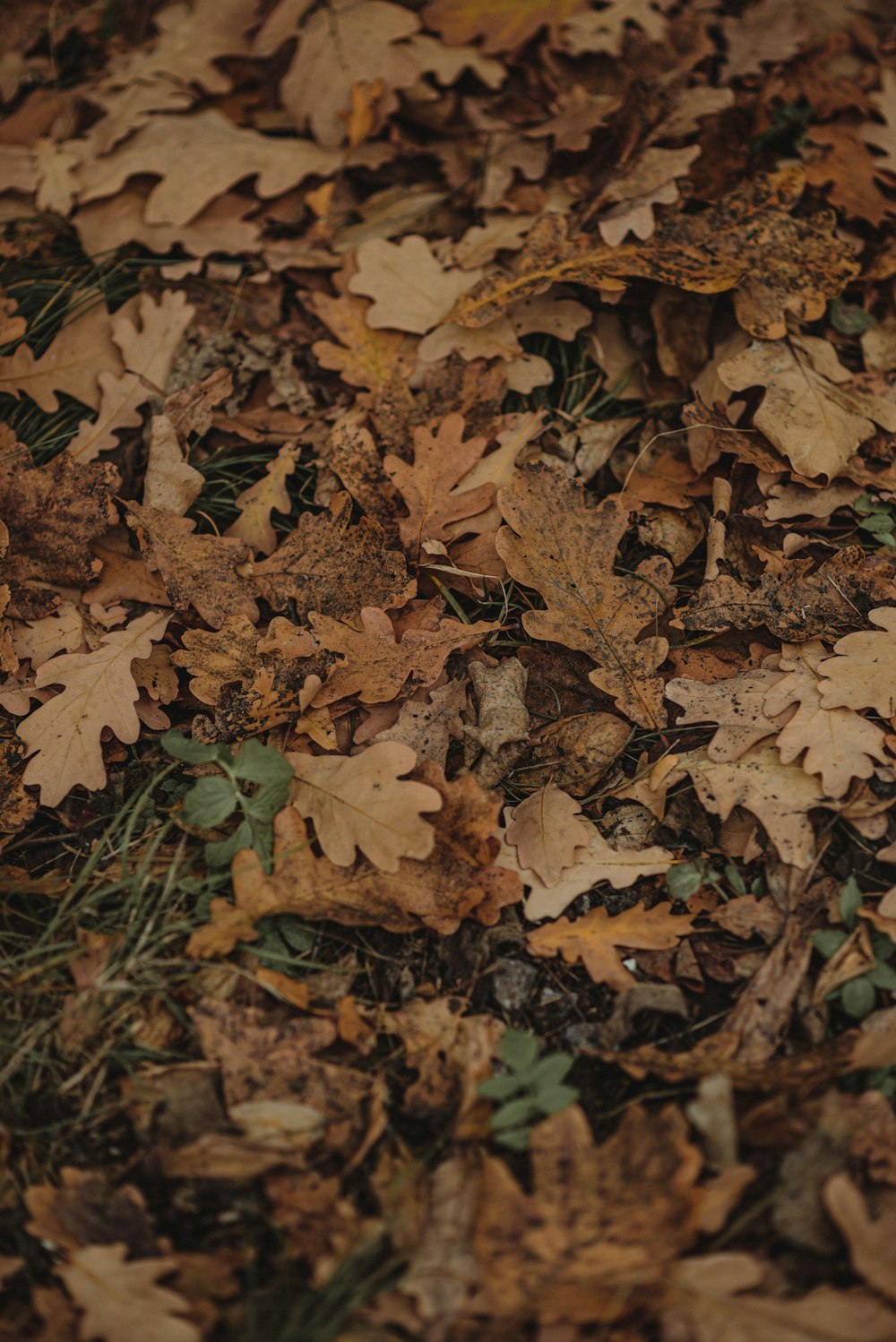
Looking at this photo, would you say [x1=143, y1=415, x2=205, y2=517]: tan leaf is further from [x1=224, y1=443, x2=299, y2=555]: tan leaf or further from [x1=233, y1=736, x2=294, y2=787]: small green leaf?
[x1=233, y1=736, x2=294, y2=787]: small green leaf

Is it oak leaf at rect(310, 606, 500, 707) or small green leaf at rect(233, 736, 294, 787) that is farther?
oak leaf at rect(310, 606, 500, 707)

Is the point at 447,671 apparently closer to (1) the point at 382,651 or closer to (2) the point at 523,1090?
(1) the point at 382,651

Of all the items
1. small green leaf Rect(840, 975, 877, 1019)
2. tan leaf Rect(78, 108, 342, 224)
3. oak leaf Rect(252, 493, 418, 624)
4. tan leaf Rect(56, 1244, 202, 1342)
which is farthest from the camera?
tan leaf Rect(78, 108, 342, 224)

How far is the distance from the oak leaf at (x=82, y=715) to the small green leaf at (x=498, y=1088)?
3.20 feet

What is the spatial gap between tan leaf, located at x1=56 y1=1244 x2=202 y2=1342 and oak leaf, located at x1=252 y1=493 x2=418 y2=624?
4.04 feet

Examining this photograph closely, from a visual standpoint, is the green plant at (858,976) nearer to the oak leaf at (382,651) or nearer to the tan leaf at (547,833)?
the tan leaf at (547,833)

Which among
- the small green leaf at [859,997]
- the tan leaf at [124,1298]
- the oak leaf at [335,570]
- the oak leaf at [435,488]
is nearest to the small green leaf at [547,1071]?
the small green leaf at [859,997]

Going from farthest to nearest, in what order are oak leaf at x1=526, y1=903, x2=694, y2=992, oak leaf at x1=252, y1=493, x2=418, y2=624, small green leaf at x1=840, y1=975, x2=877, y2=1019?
oak leaf at x1=252, y1=493, x2=418, y2=624 → oak leaf at x1=526, y1=903, x2=694, y2=992 → small green leaf at x1=840, y1=975, x2=877, y2=1019

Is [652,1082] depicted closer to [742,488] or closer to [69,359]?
[742,488]

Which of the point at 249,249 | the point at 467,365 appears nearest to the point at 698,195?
the point at 467,365

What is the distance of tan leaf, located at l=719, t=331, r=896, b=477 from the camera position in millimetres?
2205

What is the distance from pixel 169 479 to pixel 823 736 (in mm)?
Result: 1575

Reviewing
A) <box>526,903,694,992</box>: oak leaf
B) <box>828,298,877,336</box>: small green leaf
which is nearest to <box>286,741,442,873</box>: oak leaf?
<box>526,903,694,992</box>: oak leaf

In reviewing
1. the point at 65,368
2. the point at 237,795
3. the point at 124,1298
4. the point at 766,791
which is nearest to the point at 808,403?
the point at 766,791
